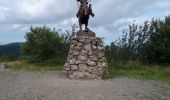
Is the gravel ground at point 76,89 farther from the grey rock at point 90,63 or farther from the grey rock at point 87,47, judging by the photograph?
the grey rock at point 87,47

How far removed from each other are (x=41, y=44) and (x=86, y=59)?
1146 cm

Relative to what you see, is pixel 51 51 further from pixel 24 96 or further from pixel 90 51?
pixel 24 96

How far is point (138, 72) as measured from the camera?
25141 millimetres

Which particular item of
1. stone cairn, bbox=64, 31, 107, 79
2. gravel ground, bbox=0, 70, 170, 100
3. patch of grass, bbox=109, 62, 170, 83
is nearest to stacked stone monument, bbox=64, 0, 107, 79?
stone cairn, bbox=64, 31, 107, 79

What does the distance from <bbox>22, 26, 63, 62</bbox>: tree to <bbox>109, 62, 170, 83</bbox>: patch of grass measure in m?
5.75

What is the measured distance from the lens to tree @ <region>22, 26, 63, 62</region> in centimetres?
3195

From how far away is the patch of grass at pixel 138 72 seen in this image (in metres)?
22.9

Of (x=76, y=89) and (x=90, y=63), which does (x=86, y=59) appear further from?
(x=76, y=89)

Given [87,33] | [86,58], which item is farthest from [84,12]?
[86,58]

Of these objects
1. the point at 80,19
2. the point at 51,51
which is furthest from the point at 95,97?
the point at 51,51

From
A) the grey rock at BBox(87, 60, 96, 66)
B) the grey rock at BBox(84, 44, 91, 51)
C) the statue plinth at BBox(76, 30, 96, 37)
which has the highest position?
the statue plinth at BBox(76, 30, 96, 37)

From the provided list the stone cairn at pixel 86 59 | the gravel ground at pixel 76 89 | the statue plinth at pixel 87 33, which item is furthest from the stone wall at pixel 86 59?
the gravel ground at pixel 76 89

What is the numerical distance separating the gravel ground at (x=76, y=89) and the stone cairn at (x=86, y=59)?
24.3 inches

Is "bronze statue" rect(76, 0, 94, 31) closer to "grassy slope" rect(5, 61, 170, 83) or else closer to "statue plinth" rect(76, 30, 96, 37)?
→ "statue plinth" rect(76, 30, 96, 37)
